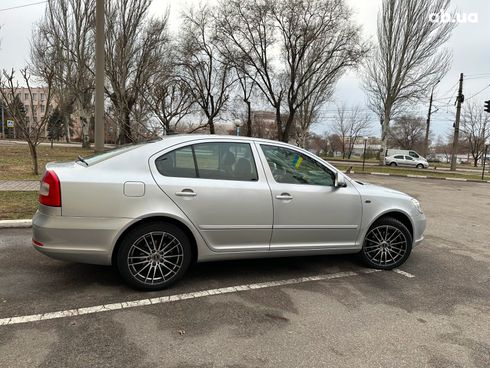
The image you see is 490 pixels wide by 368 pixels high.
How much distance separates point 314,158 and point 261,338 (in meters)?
2.24

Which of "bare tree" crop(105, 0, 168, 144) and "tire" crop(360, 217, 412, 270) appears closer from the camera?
"tire" crop(360, 217, 412, 270)

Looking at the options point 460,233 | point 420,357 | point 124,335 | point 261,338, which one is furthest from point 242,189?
point 460,233

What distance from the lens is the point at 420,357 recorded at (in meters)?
2.70

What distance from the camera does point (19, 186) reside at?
890 centimetres

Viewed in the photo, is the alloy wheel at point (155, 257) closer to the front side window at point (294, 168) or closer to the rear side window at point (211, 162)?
the rear side window at point (211, 162)

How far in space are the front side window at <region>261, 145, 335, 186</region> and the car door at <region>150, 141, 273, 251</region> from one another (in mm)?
194

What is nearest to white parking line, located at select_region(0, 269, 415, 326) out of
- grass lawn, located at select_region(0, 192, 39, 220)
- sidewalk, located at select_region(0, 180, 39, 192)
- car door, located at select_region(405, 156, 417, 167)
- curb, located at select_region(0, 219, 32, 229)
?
curb, located at select_region(0, 219, 32, 229)

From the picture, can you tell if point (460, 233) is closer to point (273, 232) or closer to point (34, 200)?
point (273, 232)

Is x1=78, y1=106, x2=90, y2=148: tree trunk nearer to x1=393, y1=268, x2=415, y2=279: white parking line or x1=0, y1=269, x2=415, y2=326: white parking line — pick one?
x1=0, y1=269, x2=415, y2=326: white parking line

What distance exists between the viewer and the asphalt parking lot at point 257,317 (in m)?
2.60

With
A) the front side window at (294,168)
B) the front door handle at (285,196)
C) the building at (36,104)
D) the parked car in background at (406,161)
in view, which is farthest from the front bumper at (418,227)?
the parked car in background at (406,161)

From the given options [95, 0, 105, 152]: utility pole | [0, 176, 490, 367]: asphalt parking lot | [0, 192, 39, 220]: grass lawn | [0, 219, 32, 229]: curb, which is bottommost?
[0, 176, 490, 367]: asphalt parking lot

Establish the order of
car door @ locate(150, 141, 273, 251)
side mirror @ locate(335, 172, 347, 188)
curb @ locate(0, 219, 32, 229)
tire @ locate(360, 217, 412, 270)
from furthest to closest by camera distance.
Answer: curb @ locate(0, 219, 32, 229), tire @ locate(360, 217, 412, 270), side mirror @ locate(335, 172, 347, 188), car door @ locate(150, 141, 273, 251)

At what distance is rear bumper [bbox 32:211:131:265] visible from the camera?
3.29m
